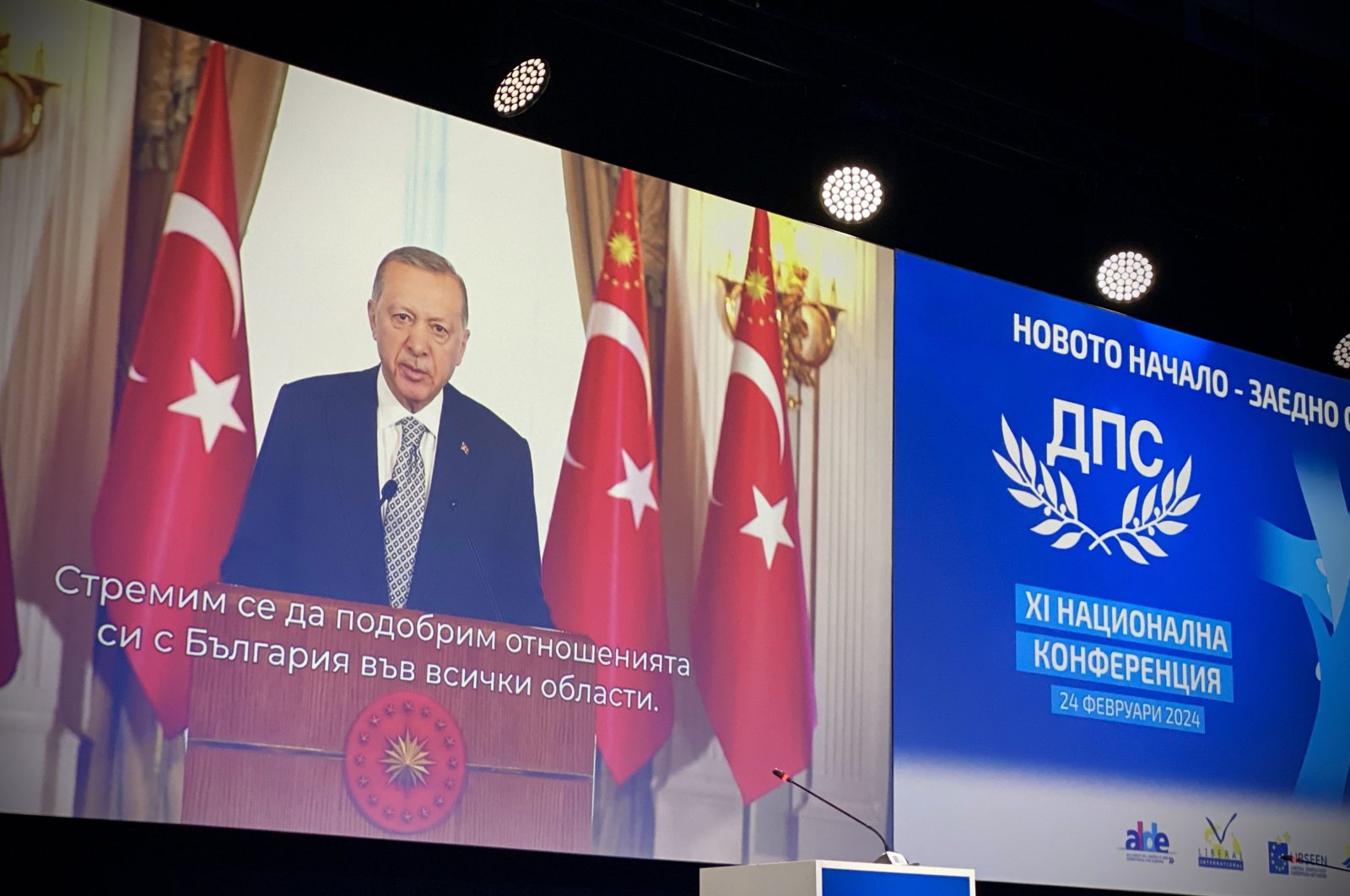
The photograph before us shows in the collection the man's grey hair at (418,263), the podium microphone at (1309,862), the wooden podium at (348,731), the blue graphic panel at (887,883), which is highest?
the man's grey hair at (418,263)

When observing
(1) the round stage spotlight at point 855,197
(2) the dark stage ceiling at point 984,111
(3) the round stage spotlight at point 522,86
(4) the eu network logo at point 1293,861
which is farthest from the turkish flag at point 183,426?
(4) the eu network logo at point 1293,861

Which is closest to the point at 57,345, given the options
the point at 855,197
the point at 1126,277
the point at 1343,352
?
the point at 855,197

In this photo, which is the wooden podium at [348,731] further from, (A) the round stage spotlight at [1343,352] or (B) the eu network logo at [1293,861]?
(A) the round stage spotlight at [1343,352]

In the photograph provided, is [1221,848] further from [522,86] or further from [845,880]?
[522,86]

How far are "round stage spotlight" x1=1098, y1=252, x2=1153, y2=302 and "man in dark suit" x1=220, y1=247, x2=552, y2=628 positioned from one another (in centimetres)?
225

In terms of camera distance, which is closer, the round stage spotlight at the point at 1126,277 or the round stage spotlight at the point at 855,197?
the round stage spotlight at the point at 855,197

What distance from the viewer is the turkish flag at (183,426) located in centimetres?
358

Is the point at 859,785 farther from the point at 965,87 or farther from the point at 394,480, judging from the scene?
the point at 965,87

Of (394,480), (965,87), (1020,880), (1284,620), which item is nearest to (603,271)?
(394,480)

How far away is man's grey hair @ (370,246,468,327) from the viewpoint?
4078mm

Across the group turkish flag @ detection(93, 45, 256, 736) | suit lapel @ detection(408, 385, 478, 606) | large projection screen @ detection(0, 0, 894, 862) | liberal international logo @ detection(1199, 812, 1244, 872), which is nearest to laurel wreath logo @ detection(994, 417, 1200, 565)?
large projection screen @ detection(0, 0, 894, 862)

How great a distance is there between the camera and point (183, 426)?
3725 mm

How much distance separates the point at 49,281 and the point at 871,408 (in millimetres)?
2366

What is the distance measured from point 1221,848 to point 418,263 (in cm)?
314
